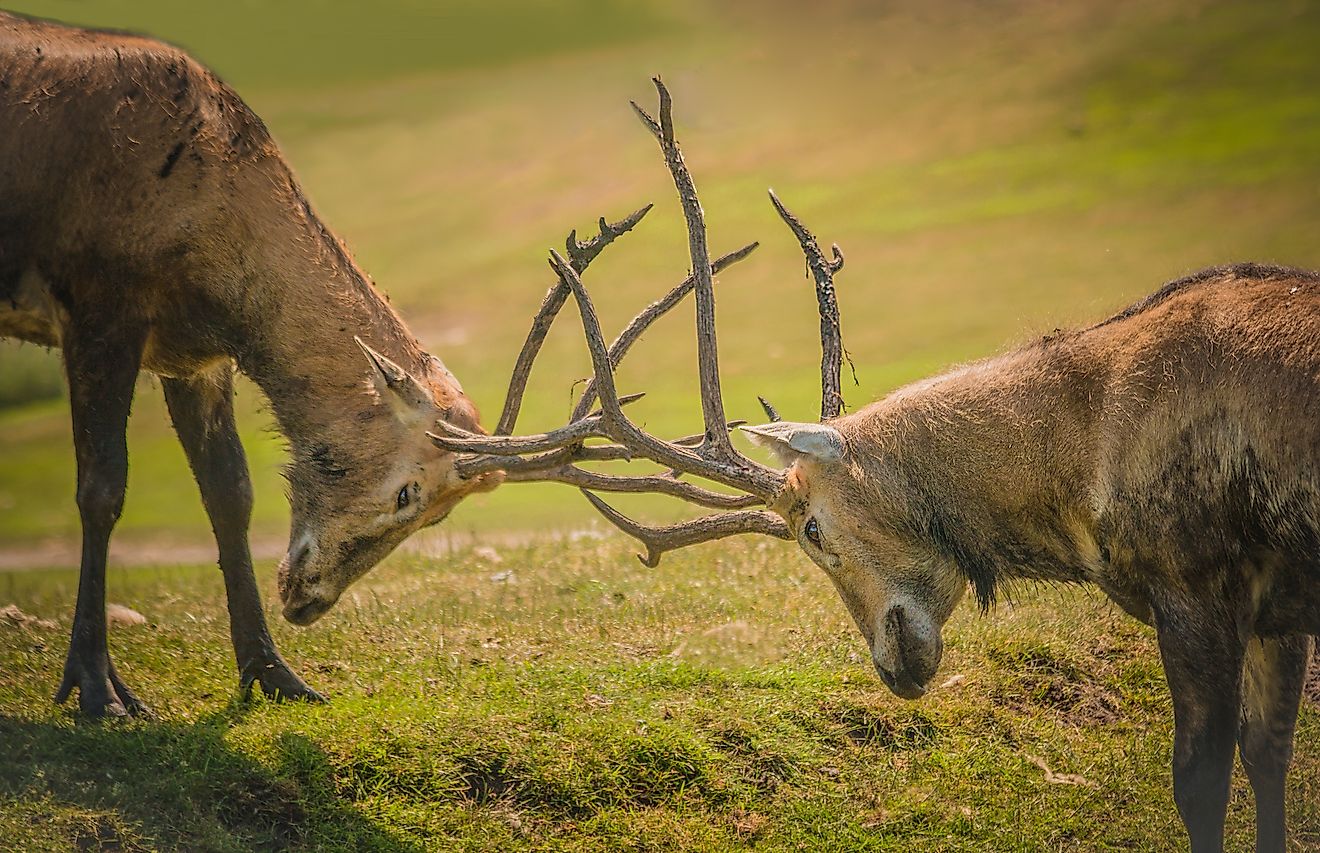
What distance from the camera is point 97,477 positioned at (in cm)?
755

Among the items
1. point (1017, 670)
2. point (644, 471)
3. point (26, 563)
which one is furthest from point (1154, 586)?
point (26, 563)

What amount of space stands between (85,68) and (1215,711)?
6502mm

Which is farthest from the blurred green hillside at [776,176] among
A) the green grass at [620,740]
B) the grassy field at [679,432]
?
the green grass at [620,740]

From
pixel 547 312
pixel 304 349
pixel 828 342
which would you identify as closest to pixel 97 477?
pixel 304 349

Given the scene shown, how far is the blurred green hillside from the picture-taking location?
2061 cm

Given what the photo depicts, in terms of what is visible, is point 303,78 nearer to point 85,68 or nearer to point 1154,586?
point 85,68

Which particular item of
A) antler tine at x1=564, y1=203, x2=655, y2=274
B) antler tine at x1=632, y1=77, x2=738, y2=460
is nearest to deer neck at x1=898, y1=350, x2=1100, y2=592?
antler tine at x1=632, y1=77, x2=738, y2=460

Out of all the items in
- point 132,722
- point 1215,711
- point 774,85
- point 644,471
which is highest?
point 774,85

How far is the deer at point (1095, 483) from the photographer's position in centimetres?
591

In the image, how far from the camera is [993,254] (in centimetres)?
2284

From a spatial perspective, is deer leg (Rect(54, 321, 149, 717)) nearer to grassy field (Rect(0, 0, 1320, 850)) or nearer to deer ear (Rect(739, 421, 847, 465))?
grassy field (Rect(0, 0, 1320, 850))

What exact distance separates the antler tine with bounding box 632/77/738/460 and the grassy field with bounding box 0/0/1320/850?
1.57 metres

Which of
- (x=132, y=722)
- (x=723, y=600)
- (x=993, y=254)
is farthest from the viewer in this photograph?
(x=993, y=254)

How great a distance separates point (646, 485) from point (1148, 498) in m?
2.34
